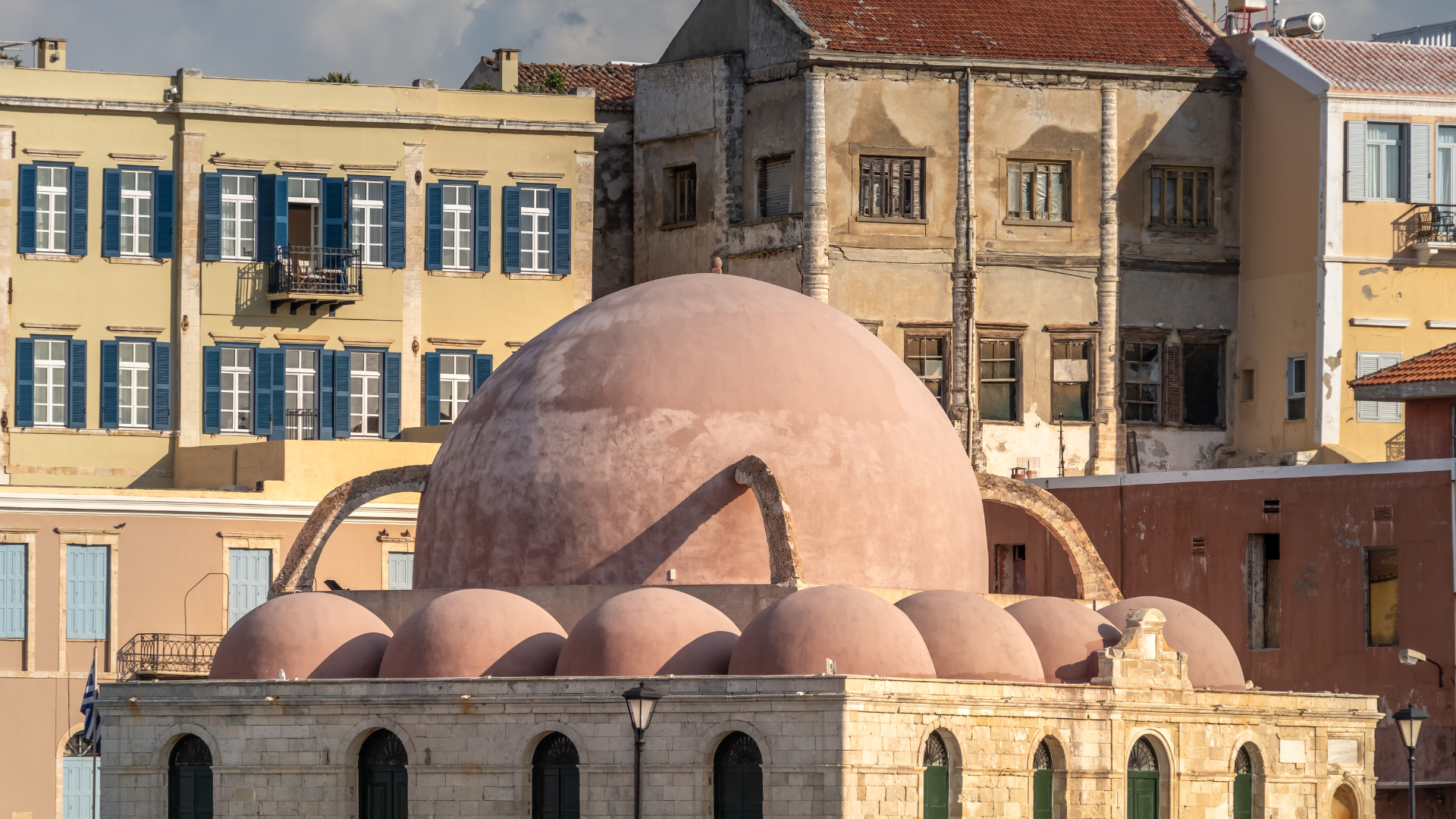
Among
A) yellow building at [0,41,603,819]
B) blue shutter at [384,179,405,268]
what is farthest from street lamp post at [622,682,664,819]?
blue shutter at [384,179,405,268]

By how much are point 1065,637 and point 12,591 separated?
711 inches

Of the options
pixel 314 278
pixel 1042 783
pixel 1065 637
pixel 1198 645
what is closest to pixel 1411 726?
pixel 1198 645

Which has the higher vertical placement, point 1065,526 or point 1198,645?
point 1065,526

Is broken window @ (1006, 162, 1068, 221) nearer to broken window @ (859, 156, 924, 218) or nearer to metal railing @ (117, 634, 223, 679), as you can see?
broken window @ (859, 156, 924, 218)

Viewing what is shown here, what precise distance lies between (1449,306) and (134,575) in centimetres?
2264

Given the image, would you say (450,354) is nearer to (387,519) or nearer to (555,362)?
(387,519)

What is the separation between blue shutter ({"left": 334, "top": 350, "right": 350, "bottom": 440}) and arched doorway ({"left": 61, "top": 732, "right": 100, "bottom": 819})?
280 inches

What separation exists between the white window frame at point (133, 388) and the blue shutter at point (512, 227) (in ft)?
20.9

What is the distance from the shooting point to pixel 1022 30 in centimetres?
5016

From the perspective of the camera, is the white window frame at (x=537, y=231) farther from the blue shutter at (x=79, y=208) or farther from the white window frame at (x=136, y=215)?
the blue shutter at (x=79, y=208)

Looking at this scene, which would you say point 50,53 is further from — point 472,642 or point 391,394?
point 472,642

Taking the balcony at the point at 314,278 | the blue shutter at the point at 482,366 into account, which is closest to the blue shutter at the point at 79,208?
the balcony at the point at 314,278

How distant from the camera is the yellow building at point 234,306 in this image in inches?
1692

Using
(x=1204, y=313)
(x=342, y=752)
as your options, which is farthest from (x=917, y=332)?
(x=342, y=752)
